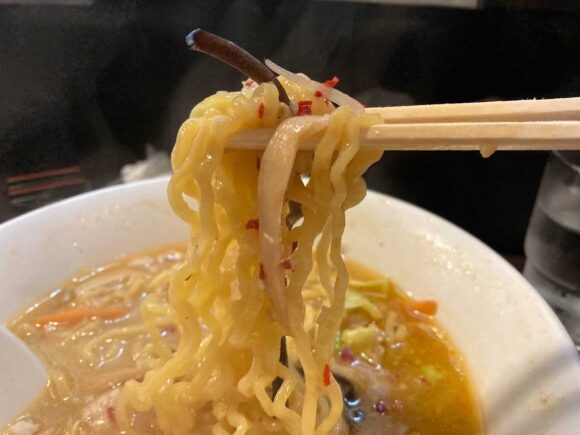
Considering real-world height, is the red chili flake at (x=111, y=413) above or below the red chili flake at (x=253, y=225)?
below

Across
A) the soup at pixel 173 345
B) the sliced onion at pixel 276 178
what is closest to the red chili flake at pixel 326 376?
the soup at pixel 173 345

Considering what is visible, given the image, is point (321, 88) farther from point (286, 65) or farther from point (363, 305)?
point (286, 65)

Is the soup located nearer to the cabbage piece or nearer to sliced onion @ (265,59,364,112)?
the cabbage piece

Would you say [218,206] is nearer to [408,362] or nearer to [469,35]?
[408,362]

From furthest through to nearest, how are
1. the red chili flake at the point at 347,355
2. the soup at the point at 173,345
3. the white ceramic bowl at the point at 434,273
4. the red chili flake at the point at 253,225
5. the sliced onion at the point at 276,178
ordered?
1. the red chili flake at the point at 347,355
2. the soup at the point at 173,345
3. the white ceramic bowl at the point at 434,273
4. the red chili flake at the point at 253,225
5. the sliced onion at the point at 276,178

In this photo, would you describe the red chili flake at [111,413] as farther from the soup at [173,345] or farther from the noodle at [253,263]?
the noodle at [253,263]

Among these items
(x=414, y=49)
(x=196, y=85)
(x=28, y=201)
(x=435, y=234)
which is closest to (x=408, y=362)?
(x=435, y=234)

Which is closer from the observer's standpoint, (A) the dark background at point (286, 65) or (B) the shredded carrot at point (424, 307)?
(B) the shredded carrot at point (424, 307)
